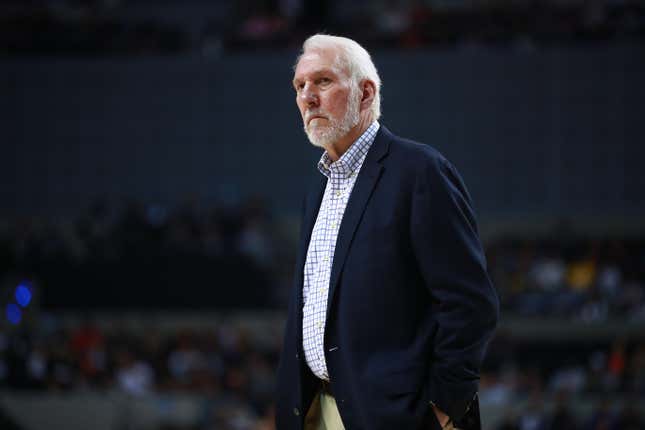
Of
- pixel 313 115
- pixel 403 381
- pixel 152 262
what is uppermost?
pixel 313 115

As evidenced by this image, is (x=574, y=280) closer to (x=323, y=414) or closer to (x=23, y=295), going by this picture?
(x=23, y=295)

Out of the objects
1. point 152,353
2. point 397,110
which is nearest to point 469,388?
point 152,353

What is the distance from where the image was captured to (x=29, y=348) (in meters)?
9.69

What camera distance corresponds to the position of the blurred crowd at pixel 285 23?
1202cm

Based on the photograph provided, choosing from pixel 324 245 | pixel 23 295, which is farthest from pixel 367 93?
pixel 23 295

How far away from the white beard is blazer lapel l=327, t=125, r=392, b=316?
0.08m

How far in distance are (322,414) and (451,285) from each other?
0.49m

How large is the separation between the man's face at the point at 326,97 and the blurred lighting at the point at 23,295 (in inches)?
351

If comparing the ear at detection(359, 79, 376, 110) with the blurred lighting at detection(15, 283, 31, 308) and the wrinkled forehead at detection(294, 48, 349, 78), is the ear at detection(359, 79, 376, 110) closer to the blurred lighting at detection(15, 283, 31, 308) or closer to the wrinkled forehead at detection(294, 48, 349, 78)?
the wrinkled forehead at detection(294, 48, 349, 78)

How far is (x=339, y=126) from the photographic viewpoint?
2340mm

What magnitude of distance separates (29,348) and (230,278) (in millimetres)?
2216

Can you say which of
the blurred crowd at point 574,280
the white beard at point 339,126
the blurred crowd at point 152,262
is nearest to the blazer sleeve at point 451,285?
the white beard at point 339,126

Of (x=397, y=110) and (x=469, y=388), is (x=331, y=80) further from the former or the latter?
(x=397, y=110)

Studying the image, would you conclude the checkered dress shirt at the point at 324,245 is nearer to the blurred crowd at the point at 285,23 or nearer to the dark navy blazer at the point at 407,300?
the dark navy blazer at the point at 407,300
